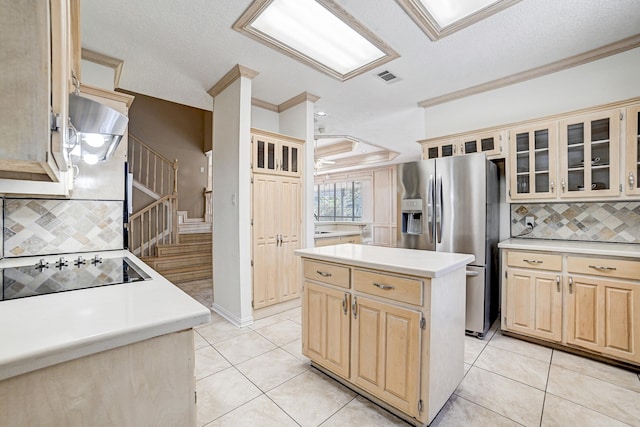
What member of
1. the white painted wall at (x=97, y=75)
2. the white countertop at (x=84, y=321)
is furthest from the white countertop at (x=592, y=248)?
the white painted wall at (x=97, y=75)

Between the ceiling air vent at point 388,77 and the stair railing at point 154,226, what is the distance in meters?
4.23

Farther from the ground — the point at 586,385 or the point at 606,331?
the point at 606,331

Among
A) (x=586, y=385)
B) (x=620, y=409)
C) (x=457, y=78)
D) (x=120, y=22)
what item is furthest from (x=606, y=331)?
(x=120, y=22)

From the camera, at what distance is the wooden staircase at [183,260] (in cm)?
471

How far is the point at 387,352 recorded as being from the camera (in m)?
1.61

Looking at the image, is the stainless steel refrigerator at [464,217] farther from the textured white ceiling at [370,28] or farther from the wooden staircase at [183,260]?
the wooden staircase at [183,260]

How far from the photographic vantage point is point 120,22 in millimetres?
2246

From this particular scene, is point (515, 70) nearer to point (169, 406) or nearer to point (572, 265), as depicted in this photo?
point (572, 265)

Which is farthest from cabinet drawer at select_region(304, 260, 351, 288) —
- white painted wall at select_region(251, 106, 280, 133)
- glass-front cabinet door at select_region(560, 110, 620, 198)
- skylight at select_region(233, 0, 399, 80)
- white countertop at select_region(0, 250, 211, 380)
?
white painted wall at select_region(251, 106, 280, 133)

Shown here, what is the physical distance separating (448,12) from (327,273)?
222 centimetres

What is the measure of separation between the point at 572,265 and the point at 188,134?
7.38 meters

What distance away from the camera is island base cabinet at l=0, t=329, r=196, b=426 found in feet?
2.19

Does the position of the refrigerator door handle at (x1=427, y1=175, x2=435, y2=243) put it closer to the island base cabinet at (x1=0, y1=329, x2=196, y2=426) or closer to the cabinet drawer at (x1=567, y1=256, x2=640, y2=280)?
the cabinet drawer at (x1=567, y1=256, x2=640, y2=280)

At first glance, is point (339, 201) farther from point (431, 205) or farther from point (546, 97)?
point (546, 97)
